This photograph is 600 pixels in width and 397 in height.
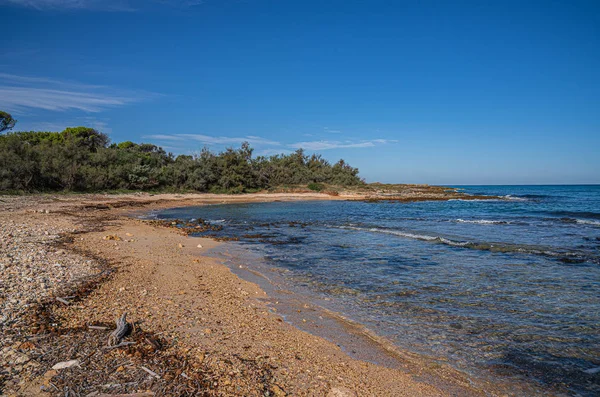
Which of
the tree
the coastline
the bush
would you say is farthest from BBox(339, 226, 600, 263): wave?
the tree

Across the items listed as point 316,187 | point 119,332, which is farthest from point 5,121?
point 119,332

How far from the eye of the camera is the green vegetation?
30.0 m

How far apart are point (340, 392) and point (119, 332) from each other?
110 inches

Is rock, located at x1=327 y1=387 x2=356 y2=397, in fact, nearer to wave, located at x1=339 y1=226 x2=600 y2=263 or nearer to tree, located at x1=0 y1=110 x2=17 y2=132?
wave, located at x1=339 y1=226 x2=600 y2=263

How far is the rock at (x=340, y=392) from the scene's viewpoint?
3664mm

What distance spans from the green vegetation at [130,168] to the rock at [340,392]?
3350 centimetres

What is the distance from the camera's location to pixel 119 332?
4273 millimetres

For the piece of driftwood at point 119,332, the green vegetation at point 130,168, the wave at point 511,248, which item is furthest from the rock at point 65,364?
the green vegetation at point 130,168

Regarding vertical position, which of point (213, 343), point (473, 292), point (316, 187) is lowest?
point (473, 292)

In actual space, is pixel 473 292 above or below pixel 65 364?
below

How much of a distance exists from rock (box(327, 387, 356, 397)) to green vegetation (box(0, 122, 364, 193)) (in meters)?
33.5

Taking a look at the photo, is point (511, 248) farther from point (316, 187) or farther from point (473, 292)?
point (316, 187)

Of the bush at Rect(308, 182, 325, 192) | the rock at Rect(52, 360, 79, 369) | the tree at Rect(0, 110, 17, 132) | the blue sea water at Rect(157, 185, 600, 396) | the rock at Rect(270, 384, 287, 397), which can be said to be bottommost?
the blue sea water at Rect(157, 185, 600, 396)

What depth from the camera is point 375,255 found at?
38.9 feet
